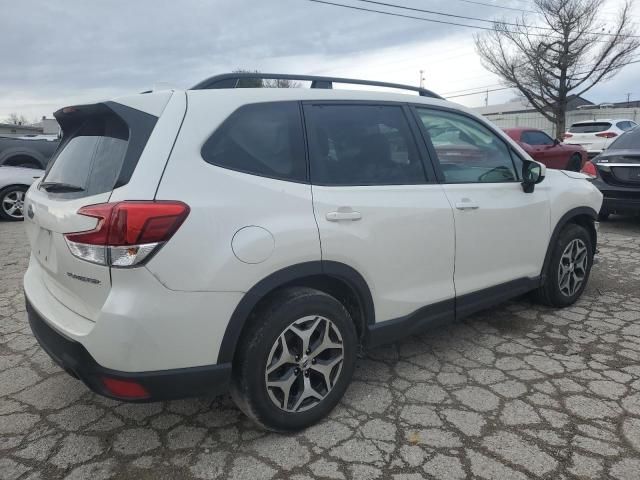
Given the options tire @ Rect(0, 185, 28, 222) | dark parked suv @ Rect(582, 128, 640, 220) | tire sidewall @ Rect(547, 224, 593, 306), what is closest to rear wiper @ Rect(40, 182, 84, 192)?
tire sidewall @ Rect(547, 224, 593, 306)

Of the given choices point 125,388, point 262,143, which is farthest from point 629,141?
point 125,388

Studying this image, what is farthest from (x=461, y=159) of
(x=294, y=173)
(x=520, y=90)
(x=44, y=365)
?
(x=520, y=90)

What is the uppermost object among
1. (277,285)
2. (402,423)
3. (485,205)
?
(485,205)

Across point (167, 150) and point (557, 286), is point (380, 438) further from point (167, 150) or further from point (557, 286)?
point (557, 286)

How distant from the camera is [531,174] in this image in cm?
364

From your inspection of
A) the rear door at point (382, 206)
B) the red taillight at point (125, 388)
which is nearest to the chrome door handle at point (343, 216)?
the rear door at point (382, 206)

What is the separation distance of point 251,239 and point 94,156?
0.89 m

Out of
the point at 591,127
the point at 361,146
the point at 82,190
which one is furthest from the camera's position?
the point at 591,127

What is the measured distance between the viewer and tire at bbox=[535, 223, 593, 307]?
4051mm

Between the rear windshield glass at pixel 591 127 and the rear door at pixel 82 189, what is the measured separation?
17.4 m

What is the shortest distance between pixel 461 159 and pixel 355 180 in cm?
102

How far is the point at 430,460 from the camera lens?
7.80 ft

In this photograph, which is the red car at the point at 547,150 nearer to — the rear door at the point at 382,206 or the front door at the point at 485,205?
the front door at the point at 485,205

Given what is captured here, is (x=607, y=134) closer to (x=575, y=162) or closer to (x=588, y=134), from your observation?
(x=588, y=134)
